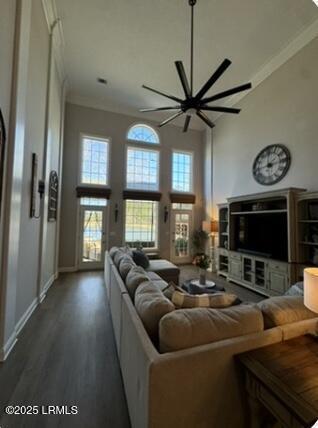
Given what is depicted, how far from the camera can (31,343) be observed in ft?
8.21

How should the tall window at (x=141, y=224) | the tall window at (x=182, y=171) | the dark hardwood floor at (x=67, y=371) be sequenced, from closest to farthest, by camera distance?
the dark hardwood floor at (x=67, y=371) < the tall window at (x=141, y=224) < the tall window at (x=182, y=171)

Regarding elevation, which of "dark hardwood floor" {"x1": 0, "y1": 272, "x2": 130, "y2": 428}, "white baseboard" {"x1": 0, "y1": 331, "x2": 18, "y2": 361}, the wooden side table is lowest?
"dark hardwood floor" {"x1": 0, "y1": 272, "x2": 130, "y2": 428}

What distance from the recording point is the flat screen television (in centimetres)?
436

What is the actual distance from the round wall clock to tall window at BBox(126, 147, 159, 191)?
325cm

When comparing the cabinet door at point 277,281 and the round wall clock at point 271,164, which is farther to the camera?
the round wall clock at point 271,164

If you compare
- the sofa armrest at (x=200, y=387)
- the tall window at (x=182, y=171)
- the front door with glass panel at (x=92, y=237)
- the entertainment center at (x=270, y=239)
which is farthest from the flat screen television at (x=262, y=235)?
the front door with glass panel at (x=92, y=237)

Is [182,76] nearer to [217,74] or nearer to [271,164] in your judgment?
[217,74]

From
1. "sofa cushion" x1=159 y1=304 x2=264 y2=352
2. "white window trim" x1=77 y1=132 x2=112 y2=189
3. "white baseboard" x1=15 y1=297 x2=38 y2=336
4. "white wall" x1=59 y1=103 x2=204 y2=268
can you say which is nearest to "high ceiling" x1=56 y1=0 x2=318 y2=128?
"white wall" x1=59 y1=103 x2=204 y2=268

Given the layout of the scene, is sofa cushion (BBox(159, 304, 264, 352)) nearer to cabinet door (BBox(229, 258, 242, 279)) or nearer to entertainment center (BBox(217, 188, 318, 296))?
entertainment center (BBox(217, 188, 318, 296))

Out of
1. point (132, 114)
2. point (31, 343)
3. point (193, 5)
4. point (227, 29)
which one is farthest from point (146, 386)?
point (132, 114)

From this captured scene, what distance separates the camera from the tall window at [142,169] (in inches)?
274

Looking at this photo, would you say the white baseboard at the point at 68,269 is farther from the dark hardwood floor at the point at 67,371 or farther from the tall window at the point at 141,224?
the dark hardwood floor at the point at 67,371

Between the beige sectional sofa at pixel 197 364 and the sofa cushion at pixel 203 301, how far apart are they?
163mm

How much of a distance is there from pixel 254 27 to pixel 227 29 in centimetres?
50
